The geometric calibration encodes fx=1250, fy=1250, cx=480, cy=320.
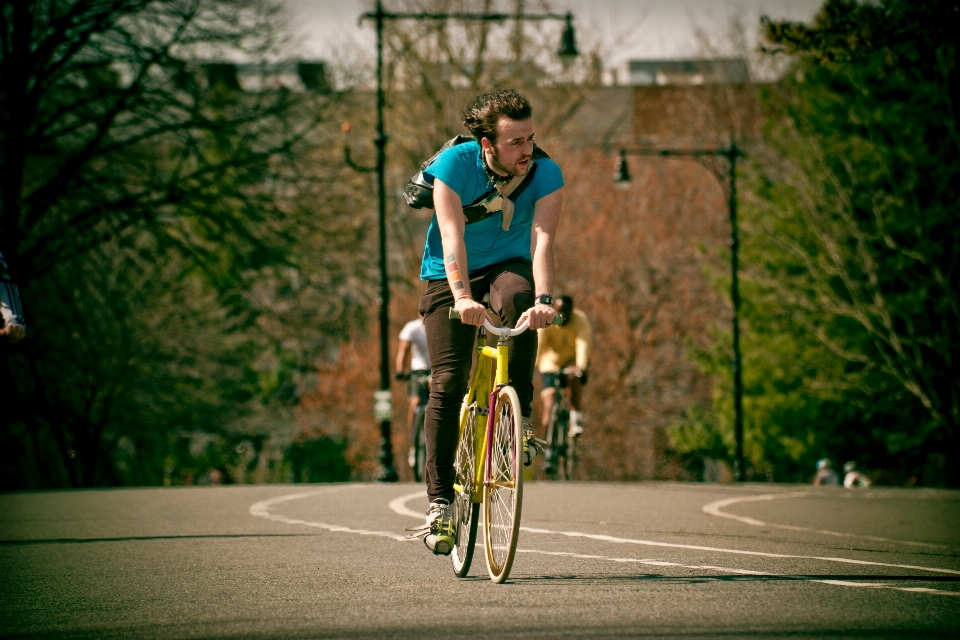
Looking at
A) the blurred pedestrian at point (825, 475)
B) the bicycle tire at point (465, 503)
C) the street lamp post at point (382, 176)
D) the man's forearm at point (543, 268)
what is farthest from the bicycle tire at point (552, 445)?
the blurred pedestrian at point (825, 475)

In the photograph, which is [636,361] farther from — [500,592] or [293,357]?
[500,592]

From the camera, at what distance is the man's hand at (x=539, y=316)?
4992 mm

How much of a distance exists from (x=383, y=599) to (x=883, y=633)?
1852mm

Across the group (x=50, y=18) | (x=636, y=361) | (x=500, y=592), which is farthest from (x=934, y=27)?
(x=636, y=361)

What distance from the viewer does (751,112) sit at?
42031mm

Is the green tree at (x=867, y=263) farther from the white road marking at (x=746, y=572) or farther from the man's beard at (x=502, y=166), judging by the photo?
the man's beard at (x=502, y=166)

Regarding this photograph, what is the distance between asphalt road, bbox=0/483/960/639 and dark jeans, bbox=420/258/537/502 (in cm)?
Result: 51

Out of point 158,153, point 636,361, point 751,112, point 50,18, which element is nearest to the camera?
point 50,18

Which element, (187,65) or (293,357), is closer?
(187,65)

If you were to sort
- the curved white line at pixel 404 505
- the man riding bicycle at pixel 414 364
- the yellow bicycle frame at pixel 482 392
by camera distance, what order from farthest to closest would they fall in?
the man riding bicycle at pixel 414 364 < the curved white line at pixel 404 505 < the yellow bicycle frame at pixel 482 392

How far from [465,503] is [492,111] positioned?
66.6 inches

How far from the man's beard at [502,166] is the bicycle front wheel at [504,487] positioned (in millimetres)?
961

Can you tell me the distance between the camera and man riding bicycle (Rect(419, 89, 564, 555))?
5.29 meters

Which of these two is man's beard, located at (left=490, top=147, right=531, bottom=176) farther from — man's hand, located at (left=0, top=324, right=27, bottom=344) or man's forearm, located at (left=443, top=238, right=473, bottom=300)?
man's hand, located at (left=0, top=324, right=27, bottom=344)
